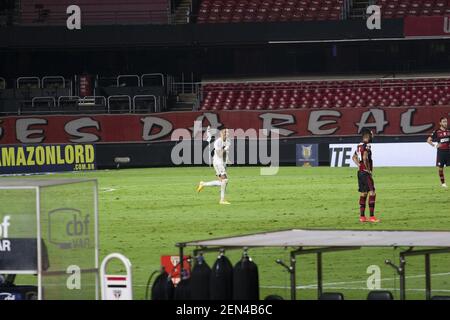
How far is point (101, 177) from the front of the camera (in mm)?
45812

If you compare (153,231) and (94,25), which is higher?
(94,25)

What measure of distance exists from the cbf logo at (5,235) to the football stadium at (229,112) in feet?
22.8

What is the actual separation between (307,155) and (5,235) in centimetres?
3745

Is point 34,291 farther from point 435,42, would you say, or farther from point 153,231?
point 435,42

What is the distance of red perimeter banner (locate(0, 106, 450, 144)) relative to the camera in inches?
2068

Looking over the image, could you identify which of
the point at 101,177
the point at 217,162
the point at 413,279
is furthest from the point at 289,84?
the point at 413,279

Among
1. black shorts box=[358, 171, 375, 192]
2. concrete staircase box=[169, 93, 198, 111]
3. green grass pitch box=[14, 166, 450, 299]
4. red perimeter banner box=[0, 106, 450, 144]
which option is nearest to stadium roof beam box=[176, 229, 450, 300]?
green grass pitch box=[14, 166, 450, 299]

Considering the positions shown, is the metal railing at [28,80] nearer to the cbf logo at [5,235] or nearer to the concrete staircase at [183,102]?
the concrete staircase at [183,102]

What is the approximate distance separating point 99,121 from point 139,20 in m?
9.49

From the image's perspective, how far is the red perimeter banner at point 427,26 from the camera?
185 ft

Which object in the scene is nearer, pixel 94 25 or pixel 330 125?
pixel 330 125

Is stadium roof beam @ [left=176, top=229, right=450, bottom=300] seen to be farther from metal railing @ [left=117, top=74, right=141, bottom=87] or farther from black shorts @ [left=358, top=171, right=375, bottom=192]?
metal railing @ [left=117, top=74, right=141, bottom=87]

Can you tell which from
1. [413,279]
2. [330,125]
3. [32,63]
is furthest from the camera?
[32,63]

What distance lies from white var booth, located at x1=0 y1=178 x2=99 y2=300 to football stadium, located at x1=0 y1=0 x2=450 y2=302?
21.9ft
